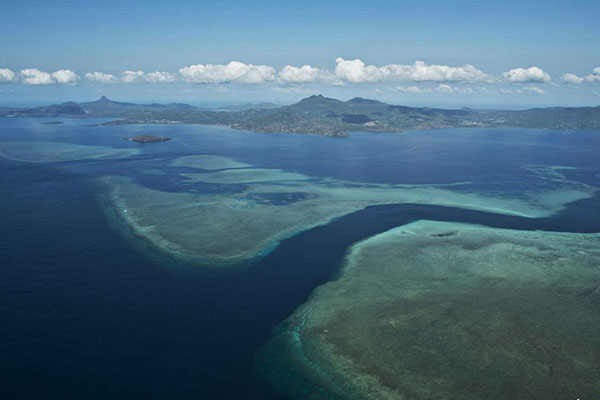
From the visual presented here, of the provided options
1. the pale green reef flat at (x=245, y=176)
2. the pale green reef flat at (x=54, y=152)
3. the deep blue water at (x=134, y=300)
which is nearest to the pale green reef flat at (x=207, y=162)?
the pale green reef flat at (x=245, y=176)

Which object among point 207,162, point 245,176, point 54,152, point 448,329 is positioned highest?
point 54,152

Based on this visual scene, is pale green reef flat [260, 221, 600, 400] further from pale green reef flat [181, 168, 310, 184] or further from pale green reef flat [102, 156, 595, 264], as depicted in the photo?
pale green reef flat [181, 168, 310, 184]

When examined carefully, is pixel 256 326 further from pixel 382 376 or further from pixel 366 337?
pixel 382 376

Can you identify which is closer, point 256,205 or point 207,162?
point 256,205

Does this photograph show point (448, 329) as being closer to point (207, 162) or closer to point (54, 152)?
point (207, 162)

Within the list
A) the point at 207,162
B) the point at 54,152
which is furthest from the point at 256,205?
the point at 54,152

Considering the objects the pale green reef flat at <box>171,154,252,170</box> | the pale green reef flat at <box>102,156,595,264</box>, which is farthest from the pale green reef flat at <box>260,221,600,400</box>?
the pale green reef flat at <box>171,154,252,170</box>
